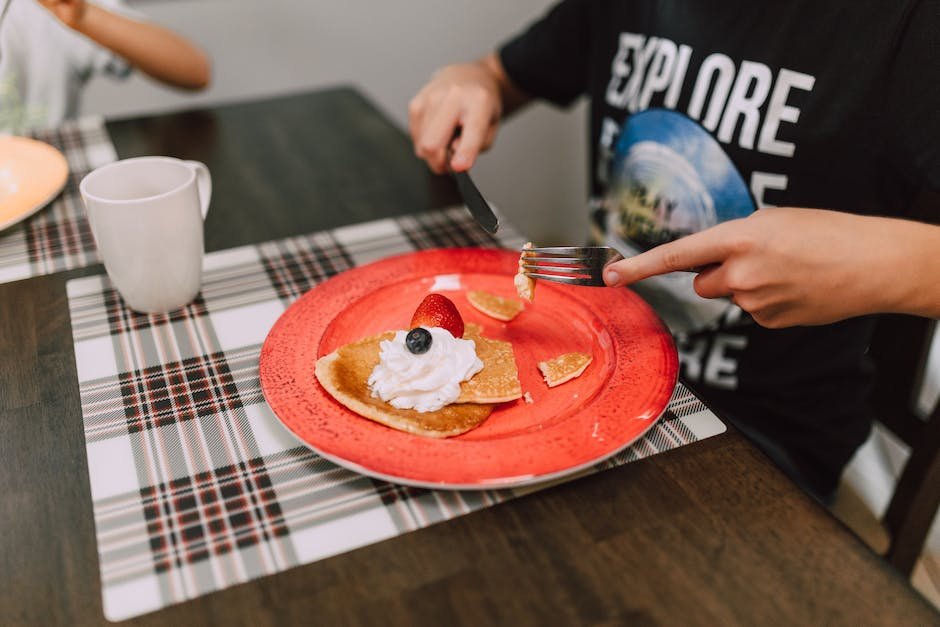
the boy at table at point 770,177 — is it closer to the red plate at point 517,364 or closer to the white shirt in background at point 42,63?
the red plate at point 517,364

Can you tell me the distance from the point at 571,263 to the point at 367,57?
6.74 feet

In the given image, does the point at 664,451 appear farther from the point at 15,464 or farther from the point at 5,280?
the point at 5,280

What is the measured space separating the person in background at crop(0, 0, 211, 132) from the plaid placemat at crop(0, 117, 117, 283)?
430 mm

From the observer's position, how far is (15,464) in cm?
71

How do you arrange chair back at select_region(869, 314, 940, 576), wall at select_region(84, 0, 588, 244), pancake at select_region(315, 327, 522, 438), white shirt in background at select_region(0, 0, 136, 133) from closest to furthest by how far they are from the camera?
A: pancake at select_region(315, 327, 522, 438), chair back at select_region(869, 314, 940, 576), white shirt in background at select_region(0, 0, 136, 133), wall at select_region(84, 0, 588, 244)

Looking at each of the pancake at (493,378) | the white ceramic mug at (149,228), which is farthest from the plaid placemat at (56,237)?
the pancake at (493,378)

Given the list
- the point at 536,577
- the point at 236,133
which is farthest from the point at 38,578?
the point at 236,133

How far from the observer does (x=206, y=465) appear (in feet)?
2.28

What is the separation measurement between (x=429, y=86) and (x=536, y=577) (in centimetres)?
89

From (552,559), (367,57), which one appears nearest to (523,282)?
(552,559)

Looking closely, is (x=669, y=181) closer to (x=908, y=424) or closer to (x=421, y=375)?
(x=908, y=424)

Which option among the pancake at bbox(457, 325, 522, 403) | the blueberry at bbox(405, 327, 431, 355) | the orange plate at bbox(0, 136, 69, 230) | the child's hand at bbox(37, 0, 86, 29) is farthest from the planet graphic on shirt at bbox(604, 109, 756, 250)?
the child's hand at bbox(37, 0, 86, 29)

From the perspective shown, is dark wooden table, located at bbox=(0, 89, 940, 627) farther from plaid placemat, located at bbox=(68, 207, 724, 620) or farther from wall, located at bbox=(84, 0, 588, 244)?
wall, located at bbox=(84, 0, 588, 244)

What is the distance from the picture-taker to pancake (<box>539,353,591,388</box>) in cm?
79
